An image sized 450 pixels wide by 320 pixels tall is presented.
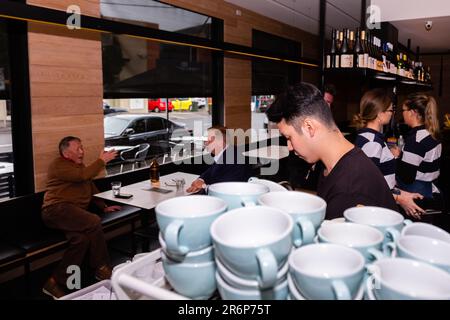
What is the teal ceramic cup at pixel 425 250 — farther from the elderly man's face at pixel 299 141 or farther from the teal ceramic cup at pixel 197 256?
the elderly man's face at pixel 299 141

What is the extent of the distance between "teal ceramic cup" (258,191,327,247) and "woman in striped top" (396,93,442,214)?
230cm

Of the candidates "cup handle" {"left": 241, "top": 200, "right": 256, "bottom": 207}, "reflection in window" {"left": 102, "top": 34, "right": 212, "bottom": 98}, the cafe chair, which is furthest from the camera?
the cafe chair

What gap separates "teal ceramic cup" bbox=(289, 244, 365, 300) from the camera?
0.59 metres

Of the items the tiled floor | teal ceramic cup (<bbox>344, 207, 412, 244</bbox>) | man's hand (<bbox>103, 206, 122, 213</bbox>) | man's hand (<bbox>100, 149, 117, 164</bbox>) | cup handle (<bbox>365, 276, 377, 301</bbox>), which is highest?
teal ceramic cup (<bbox>344, 207, 412, 244</bbox>)

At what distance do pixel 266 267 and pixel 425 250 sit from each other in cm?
34

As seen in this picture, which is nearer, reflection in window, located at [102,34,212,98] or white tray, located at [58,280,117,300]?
white tray, located at [58,280,117,300]

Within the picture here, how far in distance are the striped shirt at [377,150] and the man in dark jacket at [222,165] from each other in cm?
108

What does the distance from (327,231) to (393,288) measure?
0.70 ft

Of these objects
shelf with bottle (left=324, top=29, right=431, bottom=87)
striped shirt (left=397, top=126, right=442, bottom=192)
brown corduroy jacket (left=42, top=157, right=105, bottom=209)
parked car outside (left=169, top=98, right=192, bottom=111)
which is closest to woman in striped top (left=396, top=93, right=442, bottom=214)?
striped shirt (left=397, top=126, right=442, bottom=192)

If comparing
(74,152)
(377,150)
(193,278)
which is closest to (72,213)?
(74,152)

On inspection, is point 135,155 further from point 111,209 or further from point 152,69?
point 152,69

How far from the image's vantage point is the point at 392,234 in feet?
2.53

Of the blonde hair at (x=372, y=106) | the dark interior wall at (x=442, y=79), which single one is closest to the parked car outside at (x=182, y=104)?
the blonde hair at (x=372, y=106)

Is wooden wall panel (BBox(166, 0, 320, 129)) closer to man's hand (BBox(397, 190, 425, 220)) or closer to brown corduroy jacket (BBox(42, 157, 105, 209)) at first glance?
brown corduroy jacket (BBox(42, 157, 105, 209))
